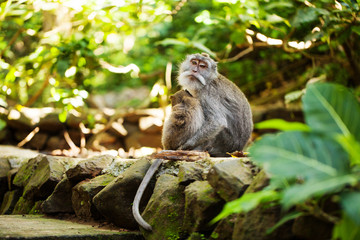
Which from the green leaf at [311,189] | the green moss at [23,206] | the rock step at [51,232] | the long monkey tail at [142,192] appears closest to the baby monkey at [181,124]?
the long monkey tail at [142,192]

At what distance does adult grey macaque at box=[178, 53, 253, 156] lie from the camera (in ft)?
15.2

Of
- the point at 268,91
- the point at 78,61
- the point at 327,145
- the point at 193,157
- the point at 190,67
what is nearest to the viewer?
the point at 327,145

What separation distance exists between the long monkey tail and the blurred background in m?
1.46

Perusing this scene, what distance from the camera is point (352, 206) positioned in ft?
4.76

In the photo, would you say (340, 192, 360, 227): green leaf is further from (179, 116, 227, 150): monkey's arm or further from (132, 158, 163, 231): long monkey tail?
(179, 116, 227, 150): monkey's arm

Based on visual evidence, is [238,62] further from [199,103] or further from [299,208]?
[299,208]

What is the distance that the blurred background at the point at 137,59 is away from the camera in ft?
17.6

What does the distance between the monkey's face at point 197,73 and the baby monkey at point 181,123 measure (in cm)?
39

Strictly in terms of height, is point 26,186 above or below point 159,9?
below

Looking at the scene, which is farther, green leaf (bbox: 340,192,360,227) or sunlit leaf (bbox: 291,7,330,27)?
sunlit leaf (bbox: 291,7,330,27)

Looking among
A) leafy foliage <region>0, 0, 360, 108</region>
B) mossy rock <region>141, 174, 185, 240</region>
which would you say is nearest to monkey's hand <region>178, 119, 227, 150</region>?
mossy rock <region>141, 174, 185, 240</region>

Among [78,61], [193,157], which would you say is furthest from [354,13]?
[78,61]

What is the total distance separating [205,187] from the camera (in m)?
2.85

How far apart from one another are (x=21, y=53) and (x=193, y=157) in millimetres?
8743
